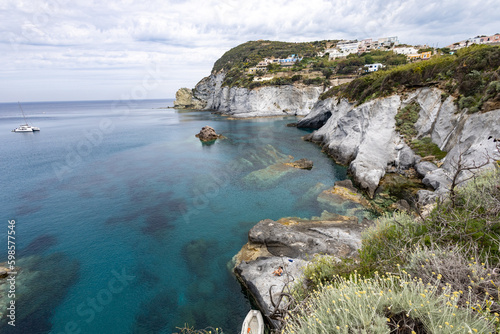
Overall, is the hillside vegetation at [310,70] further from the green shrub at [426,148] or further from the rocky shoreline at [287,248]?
the rocky shoreline at [287,248]

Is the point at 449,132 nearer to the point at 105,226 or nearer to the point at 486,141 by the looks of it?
the point at 486,141

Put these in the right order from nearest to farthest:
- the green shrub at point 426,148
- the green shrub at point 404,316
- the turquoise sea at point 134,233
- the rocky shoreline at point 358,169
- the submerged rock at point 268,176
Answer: the green shrub at point 404,316 < the turquoise sea at point 134,233 < the rocky shoreline at point 358,169 < the green shrub at point 426,148 < the submerged rock at point 268,176

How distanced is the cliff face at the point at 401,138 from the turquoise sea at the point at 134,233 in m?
3.57

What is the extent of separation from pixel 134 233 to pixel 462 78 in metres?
34.7

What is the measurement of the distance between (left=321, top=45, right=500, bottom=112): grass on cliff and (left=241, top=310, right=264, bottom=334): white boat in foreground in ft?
78.8

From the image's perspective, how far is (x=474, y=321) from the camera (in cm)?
345

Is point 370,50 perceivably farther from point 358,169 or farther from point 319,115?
point 358,169

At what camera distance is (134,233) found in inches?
727

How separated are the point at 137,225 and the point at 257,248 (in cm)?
1089

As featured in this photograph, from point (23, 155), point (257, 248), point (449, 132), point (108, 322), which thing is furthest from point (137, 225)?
point (23, 155)

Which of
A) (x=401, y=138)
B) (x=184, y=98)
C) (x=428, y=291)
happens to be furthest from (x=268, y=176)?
(x=184, y=98)

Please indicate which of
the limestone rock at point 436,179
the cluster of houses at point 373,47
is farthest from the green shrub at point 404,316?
the cluster of houses at point 373,47

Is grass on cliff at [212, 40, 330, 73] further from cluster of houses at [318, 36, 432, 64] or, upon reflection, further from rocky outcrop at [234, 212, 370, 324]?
rocky outcrop at [234, 212, 370, 324]

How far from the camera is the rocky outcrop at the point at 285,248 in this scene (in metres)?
12.4
